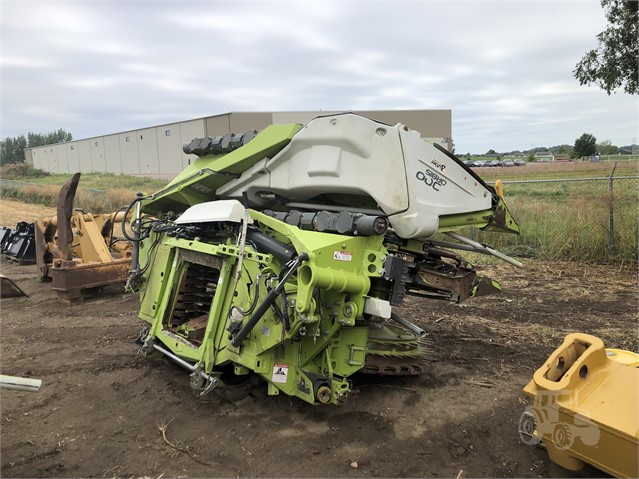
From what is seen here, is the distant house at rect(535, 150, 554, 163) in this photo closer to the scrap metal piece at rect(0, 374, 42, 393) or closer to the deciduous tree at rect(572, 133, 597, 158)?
the deciduous tree at rect(572, 133, 597, 158)

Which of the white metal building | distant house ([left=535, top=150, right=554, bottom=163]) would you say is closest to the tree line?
the white metal building

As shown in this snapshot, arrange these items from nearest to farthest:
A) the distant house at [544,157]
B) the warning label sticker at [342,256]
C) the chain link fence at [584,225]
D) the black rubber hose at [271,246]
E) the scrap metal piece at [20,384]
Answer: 1. the scrap metal piece at [20,384]
2. the warning label sticker at [342,256]
3. the black rubber hose at [271,246]
4. the chain link fence at [584,225]
5. the distant house at [544,157]

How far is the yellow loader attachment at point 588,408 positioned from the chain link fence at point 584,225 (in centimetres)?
530

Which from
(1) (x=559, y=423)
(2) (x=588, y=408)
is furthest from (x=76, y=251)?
(2) (x=588, y=408)

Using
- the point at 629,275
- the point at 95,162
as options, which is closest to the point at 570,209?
the point at 629,275

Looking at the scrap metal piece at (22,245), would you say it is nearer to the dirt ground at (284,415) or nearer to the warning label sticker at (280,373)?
the dirt ground at (284,415)

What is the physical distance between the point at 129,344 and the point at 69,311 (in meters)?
1.96

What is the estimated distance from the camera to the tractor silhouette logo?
95.1 inches

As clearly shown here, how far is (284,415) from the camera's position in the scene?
359 cm

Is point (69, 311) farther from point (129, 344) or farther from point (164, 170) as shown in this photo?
point (164, 170)

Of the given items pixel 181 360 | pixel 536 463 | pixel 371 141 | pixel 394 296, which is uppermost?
pixel 371 141

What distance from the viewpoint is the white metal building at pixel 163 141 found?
30.6 meters

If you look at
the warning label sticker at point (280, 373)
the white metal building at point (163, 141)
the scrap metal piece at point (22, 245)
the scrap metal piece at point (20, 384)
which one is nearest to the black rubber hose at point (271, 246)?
the warning label sticker at point (280, 373)

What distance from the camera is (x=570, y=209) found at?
877 centimetres
